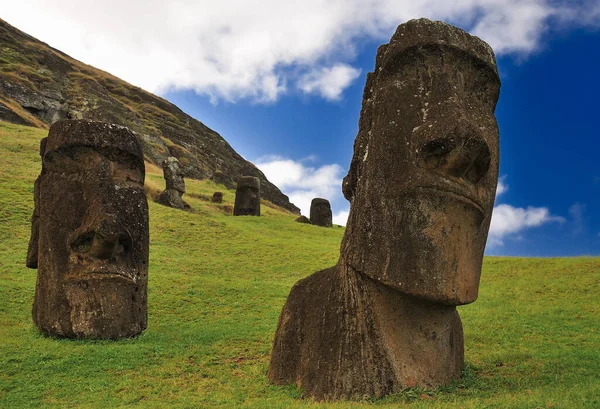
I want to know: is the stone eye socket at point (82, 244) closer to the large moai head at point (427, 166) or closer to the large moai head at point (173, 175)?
the large moai head at point (427, 166)

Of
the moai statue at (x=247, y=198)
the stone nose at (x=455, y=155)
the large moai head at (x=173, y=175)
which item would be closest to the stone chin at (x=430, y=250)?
the stone nose at (x=455, y=155)

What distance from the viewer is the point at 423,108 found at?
20.0 feet

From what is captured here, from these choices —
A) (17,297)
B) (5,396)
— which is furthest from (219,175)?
(5,396)

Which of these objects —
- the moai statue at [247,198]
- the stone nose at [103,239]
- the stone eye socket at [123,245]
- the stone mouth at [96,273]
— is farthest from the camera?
the moai statue at [247,198]

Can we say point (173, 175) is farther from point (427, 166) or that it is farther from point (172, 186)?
Answer: point (427, 166)

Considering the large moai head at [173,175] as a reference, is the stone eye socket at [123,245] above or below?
below

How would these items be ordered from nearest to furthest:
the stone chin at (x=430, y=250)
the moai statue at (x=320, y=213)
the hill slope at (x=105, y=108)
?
the stone chin at (x=430, y=250)
the moai statue at (x=320, y=213)
the hill slope at (x=105, y=108)

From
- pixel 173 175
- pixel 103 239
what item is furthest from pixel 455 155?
pixel 173 175

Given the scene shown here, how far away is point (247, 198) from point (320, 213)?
5319 millimetres

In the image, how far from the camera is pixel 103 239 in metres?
9.42

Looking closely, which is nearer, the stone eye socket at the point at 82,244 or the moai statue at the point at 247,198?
the stone eye socket at the point at 82,244

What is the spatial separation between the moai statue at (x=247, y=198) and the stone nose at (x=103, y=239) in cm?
2614

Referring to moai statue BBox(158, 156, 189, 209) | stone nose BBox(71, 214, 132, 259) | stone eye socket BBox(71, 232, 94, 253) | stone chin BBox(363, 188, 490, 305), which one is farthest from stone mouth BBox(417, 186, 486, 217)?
moai statue BBox(158, 156, 189, 209)

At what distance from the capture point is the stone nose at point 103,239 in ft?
30.8
